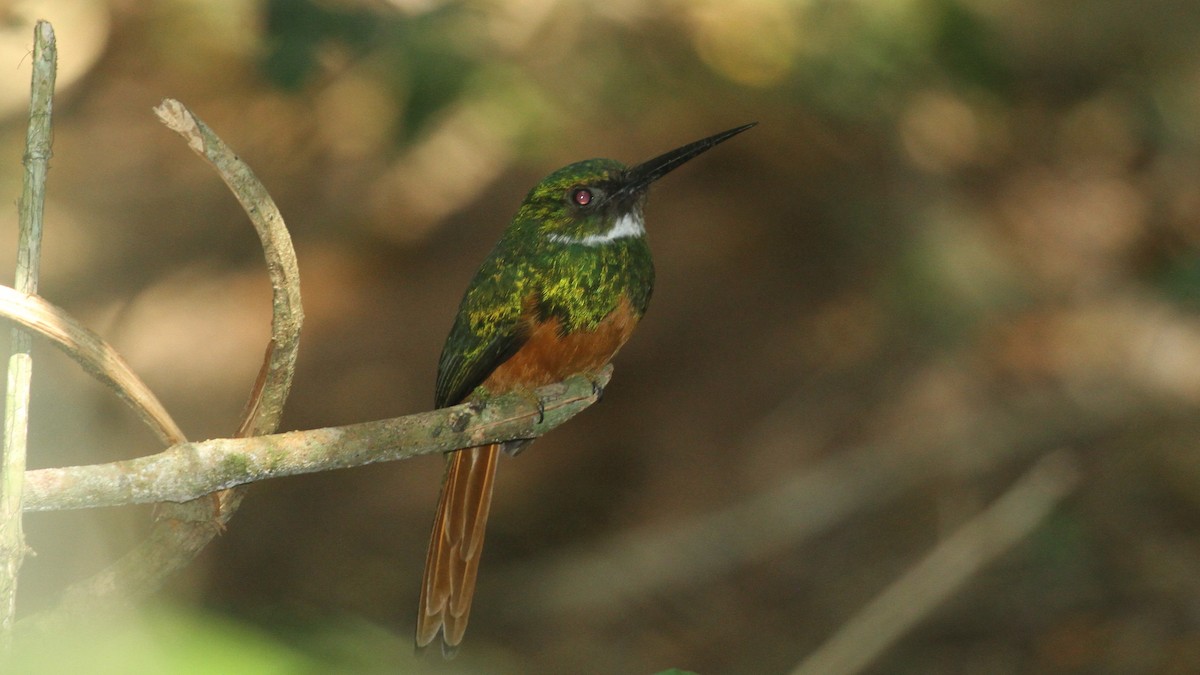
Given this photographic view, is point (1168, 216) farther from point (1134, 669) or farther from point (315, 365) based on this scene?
point (315, 365)

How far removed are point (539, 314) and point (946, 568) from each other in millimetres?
2438

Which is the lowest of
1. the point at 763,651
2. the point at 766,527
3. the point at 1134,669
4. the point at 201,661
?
the point at 201,661

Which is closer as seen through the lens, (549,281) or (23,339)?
(23,339)

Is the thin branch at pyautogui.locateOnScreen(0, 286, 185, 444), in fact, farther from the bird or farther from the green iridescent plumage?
the green iridescent plumage

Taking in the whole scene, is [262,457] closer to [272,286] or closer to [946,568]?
[272,286]

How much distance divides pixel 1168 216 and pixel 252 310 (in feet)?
10.8

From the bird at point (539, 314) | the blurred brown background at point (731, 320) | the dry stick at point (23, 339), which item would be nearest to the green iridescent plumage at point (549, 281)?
the bird at point (539, 314)

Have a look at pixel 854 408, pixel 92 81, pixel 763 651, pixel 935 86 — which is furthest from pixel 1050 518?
pixel 92 81

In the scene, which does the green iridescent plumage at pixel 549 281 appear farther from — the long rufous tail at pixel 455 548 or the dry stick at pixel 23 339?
the dry stick at pixel 23 339

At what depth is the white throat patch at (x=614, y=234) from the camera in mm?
1446

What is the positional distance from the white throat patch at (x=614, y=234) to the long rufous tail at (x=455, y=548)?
0.29m

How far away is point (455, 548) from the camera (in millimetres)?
1155

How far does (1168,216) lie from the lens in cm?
410

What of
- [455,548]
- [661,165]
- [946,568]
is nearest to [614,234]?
[661,165]
